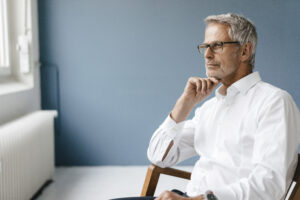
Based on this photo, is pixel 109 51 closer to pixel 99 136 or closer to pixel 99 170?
pixel 99 136

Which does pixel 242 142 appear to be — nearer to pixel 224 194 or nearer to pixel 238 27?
pixel 224 194

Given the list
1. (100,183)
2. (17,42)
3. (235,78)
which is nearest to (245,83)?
(235,78)

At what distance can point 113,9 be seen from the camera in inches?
125

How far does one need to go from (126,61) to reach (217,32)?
2.00 meters

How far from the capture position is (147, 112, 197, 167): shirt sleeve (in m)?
1.46

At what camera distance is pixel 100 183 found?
9.66 feet

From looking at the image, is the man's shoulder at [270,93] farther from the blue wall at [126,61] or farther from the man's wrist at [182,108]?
the blue wall at [126,61]

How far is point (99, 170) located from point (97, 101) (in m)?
0.73

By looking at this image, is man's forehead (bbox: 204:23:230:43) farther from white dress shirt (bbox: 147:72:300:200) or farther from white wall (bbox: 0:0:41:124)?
white wall (bbox: 0:0:41:124)

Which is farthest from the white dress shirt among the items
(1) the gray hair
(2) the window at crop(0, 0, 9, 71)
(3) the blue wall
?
(2) the window at crop(0, 0, 9, 71)

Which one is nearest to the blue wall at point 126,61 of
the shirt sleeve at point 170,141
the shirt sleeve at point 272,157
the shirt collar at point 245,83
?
the shirt sleeve at point 170,141

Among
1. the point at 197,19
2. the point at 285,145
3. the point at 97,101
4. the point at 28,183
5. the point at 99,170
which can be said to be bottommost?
the point at 99,170

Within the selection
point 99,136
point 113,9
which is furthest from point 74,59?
point 99,136

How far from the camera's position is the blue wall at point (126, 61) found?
317 centimetres
